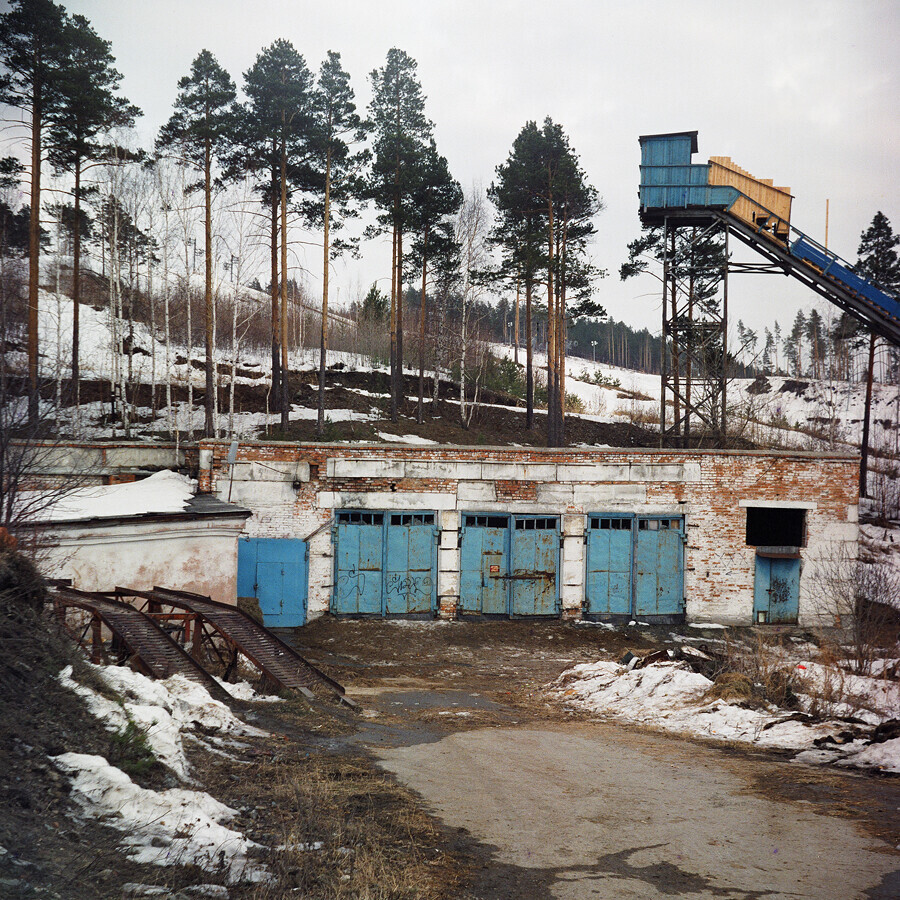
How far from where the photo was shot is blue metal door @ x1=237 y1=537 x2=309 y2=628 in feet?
53.7

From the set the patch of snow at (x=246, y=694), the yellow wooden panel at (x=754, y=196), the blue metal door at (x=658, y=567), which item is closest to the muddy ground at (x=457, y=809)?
the patch of snow at (x=246, y=694)

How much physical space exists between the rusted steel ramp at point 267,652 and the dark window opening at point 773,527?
13.4 metres

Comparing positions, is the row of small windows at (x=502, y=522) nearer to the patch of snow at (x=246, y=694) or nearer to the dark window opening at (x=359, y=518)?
the dark window opening at (x=359, y=518)

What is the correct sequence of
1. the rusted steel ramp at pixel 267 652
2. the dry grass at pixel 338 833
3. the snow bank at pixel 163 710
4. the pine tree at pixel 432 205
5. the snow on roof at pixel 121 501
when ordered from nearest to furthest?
the dry grass at pixel 338 833 → the snow bank at pixel 163 710 → the rusted steel ramp at pixel 267 652 → the snow on roof at pixel 121 501 → the pine tree at pixel 432 205

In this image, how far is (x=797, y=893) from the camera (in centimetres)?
506

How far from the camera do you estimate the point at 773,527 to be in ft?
67.4

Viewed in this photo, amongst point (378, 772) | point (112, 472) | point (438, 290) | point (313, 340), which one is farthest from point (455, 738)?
point (313, 340)

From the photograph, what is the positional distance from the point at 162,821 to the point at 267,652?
5.14 metres

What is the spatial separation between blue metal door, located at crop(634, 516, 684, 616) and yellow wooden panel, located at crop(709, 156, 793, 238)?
33.5ft

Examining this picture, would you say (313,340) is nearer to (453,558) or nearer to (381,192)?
(381,192)

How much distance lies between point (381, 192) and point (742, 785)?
2592 cm

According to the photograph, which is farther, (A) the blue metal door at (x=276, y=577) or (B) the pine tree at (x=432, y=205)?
(B) the pine tree at (x=432, y=205)

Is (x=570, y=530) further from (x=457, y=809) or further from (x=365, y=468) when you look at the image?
(x=457, y=809)

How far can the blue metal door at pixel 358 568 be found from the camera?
1684cm
